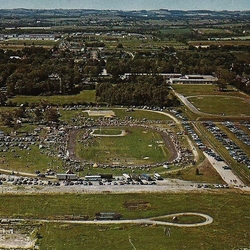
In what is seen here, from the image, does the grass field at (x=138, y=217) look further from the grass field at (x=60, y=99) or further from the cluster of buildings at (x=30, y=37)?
the cluster of buildings at (x=30, y=37)

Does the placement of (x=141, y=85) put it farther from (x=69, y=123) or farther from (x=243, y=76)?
(x=243, y=76)

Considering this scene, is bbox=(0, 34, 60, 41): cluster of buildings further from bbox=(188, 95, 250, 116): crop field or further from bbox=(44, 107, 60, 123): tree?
bbox=(44, 107, 60, 123): tree

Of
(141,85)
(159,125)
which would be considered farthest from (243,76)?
(159,125)

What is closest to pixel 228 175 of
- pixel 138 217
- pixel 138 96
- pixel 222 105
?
pixel 138 217

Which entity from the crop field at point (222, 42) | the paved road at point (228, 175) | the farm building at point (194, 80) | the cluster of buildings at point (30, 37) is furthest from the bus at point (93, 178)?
the cluster of buildings at point (30, 37)

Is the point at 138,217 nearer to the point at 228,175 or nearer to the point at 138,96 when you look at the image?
the point at 228,175

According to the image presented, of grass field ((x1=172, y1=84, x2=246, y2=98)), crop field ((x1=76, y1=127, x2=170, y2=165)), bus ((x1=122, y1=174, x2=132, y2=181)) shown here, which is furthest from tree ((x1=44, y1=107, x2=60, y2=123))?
grass field ((x1=172, y1=84, x2=246, y2=98))
